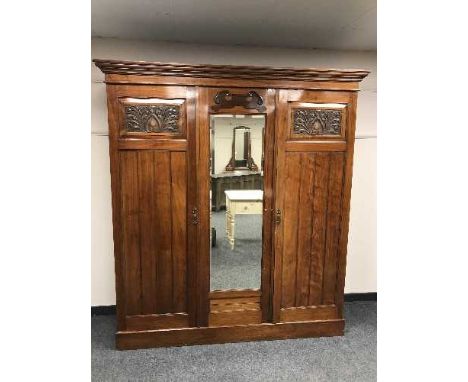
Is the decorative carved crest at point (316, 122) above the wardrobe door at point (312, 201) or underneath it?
above

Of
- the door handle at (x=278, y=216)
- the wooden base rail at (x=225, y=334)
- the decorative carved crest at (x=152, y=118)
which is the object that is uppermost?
the decorative carved crest at (x=152, y=118)

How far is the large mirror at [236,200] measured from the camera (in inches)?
95.4

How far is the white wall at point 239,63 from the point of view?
9.07 feet

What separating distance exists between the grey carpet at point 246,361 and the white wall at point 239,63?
68 cm

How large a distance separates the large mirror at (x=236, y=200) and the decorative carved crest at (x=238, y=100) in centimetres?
6

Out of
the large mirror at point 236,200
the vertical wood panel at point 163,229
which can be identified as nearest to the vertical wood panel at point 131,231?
the vertical wood panel at point 163,229

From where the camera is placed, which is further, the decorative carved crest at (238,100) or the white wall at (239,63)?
the white wall at (239,63)

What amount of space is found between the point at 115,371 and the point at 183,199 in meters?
1.24

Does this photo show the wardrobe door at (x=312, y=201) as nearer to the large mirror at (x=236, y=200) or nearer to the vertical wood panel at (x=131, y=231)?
the large mirror at (x=236, y=200)

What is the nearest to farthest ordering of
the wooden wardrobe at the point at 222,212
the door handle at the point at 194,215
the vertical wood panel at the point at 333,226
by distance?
the wooden wardrobe at the point at 222,212 → the door handle at the point at 194,215 → the vertical wood panel at the point at 333,226

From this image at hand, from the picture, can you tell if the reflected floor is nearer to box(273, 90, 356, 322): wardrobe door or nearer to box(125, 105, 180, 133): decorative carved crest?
box(273, 90, 356, 322): wardrobe door

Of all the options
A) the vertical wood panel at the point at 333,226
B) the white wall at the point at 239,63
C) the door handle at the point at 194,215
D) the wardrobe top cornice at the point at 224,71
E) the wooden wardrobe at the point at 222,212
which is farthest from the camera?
the white wall at the point at 239,63
